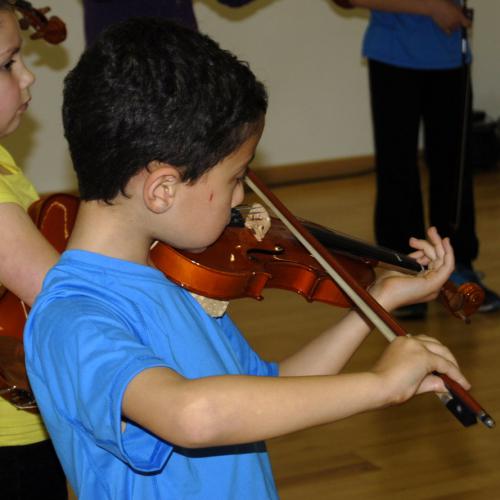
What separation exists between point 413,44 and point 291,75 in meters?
1.82

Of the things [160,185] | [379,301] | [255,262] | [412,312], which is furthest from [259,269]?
[412,312]

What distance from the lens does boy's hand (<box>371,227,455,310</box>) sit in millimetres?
1360

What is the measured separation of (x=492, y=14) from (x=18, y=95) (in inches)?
159

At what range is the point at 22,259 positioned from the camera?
1.29 m

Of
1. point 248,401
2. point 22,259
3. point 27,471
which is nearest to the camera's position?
point 248,401

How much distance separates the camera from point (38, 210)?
1443 millimetres

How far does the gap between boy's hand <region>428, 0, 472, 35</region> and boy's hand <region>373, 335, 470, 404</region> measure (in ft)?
7.26

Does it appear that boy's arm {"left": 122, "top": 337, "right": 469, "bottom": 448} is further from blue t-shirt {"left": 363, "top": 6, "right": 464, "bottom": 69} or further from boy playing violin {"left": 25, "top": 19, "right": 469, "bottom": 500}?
blue t-shirt {"left": 363, "top": 6, "right": 464, "bottom": 69}

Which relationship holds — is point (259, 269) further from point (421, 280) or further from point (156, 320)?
point (156, 320)

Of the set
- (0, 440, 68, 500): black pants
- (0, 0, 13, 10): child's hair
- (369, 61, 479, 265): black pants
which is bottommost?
(369, 61, 479, 265): black pants

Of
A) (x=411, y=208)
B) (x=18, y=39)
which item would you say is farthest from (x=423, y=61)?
(x=18, y=39)

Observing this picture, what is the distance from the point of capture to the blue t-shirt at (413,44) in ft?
10.2

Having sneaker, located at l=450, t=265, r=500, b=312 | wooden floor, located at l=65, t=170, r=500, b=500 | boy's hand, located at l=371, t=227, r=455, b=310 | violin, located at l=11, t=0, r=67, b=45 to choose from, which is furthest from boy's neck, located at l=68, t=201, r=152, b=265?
sneaker, located at l=450, t=265, r=500, b=312

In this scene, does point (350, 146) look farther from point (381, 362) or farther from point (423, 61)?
point (381, 362)
